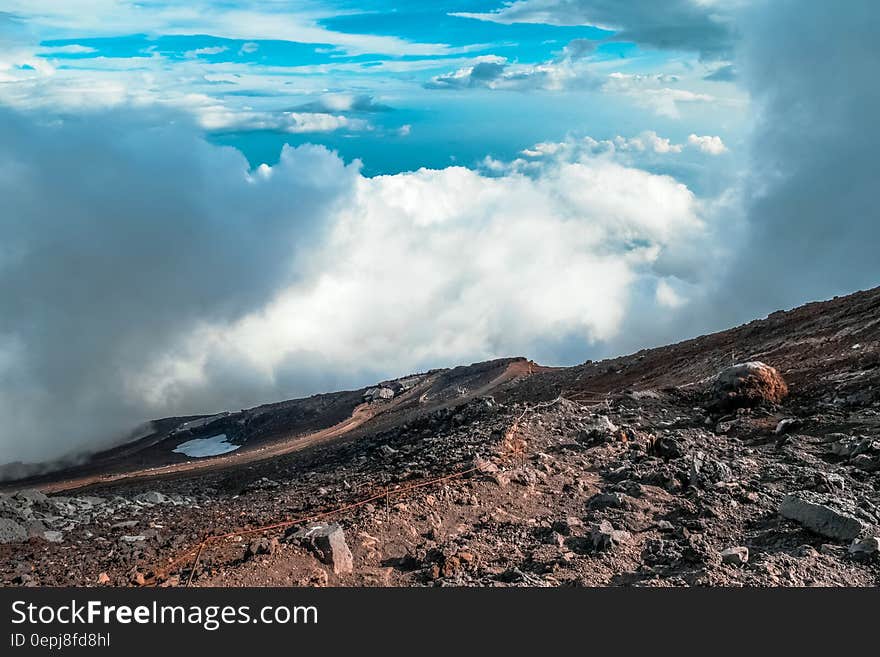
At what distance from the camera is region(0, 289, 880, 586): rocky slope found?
10.2m

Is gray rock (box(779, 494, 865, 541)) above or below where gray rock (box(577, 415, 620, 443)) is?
below

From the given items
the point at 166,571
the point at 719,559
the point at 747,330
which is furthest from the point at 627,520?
the point at 747,330

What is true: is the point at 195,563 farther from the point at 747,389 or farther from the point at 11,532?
the point at 747,389

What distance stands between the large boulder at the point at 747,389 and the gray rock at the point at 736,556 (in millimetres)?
10085

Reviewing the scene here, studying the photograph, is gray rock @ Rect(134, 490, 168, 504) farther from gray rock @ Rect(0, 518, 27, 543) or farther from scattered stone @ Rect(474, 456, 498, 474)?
A: scattered stone @ Rect(474, 456, 498, 474)

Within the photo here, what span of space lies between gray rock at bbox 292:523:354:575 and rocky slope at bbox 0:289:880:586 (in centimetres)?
2

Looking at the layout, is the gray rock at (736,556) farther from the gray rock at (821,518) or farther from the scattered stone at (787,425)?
the scattered stone at (787,425)

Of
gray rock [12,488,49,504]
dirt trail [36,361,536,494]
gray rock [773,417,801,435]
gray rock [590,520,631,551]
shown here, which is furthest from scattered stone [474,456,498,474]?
dirt trail [36,361,536,494]

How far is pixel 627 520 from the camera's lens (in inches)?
476

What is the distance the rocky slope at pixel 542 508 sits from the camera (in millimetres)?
10227

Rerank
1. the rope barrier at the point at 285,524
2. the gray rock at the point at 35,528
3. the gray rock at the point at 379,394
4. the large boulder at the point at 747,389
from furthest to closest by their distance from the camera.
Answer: the gray rock at the point at 379,394, the large boulder at the point at 747,389, the gray rock at the point at 35,528, the rope barrier at the point at 285,524

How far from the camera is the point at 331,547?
10.4 meters

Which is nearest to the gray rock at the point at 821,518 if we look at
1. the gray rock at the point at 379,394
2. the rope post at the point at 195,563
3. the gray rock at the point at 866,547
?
the gray rock at the point at 866,547

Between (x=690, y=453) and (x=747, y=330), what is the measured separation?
2207 cm
